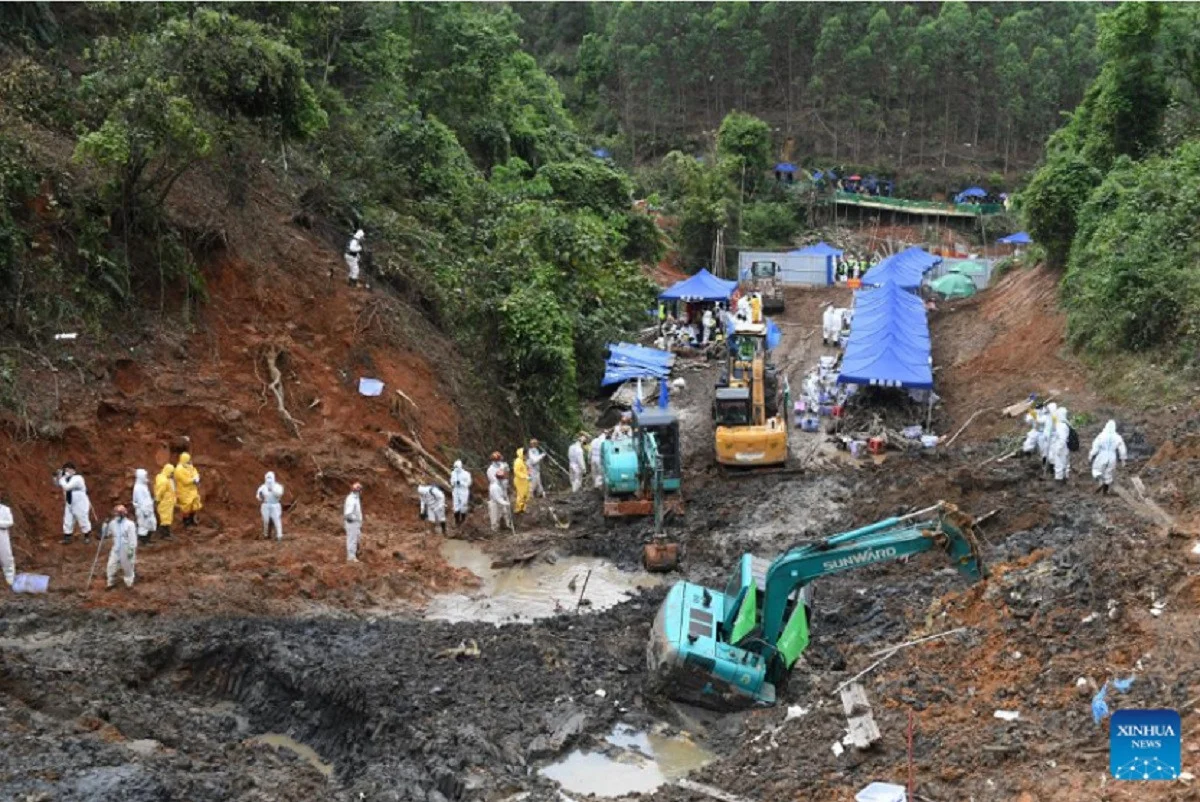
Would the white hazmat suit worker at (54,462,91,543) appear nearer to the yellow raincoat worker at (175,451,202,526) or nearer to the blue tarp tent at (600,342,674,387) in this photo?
the yellow raincoat worker at (175,451,202,526)

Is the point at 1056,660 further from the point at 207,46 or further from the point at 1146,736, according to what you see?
the point at 207,46

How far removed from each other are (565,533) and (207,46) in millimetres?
11525

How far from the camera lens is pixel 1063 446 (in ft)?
70.3

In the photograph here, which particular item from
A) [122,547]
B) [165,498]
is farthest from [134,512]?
[122,547]

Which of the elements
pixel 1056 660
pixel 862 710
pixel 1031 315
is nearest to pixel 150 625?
pixel 862 710

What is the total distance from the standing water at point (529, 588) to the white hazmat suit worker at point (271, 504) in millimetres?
2684

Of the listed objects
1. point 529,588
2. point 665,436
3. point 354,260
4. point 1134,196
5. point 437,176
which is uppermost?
point 437,176

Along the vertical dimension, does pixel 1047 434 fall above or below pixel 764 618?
above

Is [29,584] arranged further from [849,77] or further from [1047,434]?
[849,77]

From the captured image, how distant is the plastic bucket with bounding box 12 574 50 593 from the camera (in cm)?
1752

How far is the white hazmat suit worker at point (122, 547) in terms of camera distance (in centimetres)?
1766

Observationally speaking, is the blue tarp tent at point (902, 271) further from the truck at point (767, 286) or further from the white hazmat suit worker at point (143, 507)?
the white hazmat suit worker at point (143, 507)

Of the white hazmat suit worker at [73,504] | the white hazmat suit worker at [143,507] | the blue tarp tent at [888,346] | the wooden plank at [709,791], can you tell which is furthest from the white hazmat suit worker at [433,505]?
the blue tarp tent at [888,346]

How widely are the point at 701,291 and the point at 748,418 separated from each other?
15.2 m
